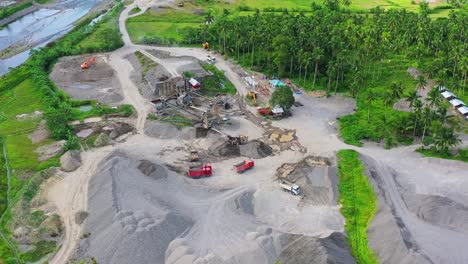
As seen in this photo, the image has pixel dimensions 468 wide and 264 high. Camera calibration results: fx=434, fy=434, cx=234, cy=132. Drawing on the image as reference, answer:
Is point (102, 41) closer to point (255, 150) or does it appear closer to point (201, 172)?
point (255, 150)

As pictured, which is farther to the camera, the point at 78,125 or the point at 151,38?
the point at 151,38

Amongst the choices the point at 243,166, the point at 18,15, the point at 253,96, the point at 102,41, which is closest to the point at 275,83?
the point at 253,96

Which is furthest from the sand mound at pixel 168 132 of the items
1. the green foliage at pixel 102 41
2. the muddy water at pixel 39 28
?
the muddy water at pixel 39 28

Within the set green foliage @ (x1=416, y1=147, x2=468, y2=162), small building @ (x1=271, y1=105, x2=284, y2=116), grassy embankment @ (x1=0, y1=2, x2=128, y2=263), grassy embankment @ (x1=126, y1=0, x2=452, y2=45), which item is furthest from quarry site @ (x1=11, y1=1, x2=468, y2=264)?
grassy embankment @ (x1=126, y1=0, x2=452, y2=45)

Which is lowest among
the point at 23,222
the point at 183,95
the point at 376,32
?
the point at 23,222

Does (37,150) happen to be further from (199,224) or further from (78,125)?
(199,224)

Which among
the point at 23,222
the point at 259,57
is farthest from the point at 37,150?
the point at 259,57
